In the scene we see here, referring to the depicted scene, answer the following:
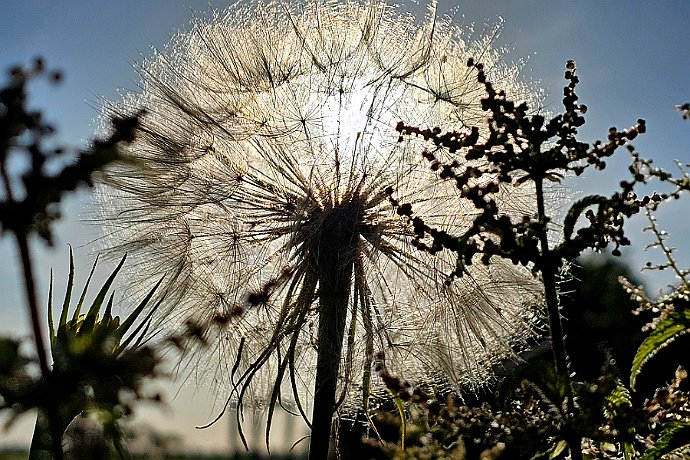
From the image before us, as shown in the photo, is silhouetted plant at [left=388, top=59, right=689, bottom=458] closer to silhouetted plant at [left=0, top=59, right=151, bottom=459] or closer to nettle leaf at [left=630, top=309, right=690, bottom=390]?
nettle leaf at [left=630, top=309, right=690, bottom=390]

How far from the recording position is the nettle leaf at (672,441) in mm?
1763

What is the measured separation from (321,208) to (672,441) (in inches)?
102

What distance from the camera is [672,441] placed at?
70.1 inches

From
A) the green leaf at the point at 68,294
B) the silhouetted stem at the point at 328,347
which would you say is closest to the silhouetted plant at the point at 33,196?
the green leaf at the point at 68,294

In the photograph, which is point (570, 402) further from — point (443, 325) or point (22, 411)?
point (443, 325)

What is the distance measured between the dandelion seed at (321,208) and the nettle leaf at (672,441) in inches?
79.9

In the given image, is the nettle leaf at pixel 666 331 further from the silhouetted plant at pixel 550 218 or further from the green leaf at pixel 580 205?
the green leaf at pixel 580 205

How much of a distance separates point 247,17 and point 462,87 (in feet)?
4.40

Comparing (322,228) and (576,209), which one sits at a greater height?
(322,228)

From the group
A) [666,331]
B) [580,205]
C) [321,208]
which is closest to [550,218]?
[580,205]

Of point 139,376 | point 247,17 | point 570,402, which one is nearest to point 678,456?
point 570,402

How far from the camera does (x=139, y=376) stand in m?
0.67

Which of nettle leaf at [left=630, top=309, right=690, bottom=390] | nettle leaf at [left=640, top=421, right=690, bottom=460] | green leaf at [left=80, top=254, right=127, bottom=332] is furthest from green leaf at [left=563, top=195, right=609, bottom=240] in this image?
green leaf at [left=80, top=254, right=127, bottom=332]

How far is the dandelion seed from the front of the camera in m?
3.91
